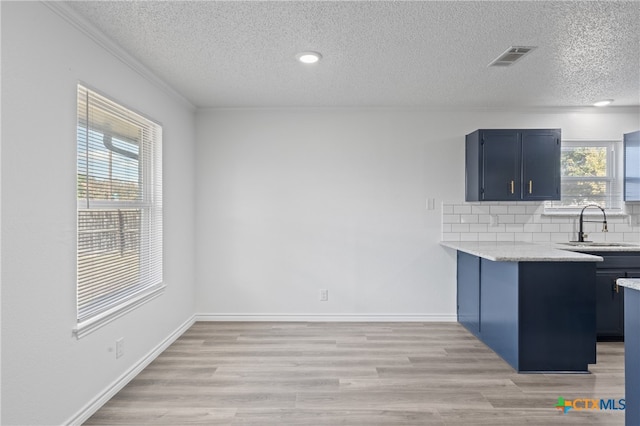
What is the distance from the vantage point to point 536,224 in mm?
4383

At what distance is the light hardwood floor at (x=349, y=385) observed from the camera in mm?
2373

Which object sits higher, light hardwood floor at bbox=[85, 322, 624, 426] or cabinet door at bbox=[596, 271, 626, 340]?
cabinet door at bbox=[596, 271, 626, 340]

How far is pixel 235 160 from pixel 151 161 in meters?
1.12

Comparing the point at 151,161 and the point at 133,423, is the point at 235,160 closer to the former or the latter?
the point at 151,161

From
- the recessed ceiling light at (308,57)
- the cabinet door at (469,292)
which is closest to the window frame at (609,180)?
the cabinet door at (469,292)

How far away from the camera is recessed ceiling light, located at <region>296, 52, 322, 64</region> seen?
9.22 ft

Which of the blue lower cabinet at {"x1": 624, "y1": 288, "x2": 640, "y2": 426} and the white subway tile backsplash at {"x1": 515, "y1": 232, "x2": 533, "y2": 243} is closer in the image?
the blue lower cabinet at {"x1": 624, "y1": 288, "x2": 640, "y2": 426}

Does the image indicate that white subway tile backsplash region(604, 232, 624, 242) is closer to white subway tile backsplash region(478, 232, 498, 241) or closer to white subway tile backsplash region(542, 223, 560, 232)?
white subway tile backsplash region(542, 223, 560, 232)

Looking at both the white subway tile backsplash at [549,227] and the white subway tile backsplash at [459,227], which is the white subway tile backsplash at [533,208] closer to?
the white subway tile backsplash at [549,227]

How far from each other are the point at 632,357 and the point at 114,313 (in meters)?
3.06

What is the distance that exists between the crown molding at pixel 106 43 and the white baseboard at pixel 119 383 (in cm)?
230

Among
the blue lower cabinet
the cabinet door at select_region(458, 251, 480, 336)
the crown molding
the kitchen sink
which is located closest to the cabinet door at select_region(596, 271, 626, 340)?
the kitchen sink

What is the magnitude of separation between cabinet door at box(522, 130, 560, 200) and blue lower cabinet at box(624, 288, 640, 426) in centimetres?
235

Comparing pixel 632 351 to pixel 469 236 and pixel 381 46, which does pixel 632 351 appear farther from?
pixel 469 236
